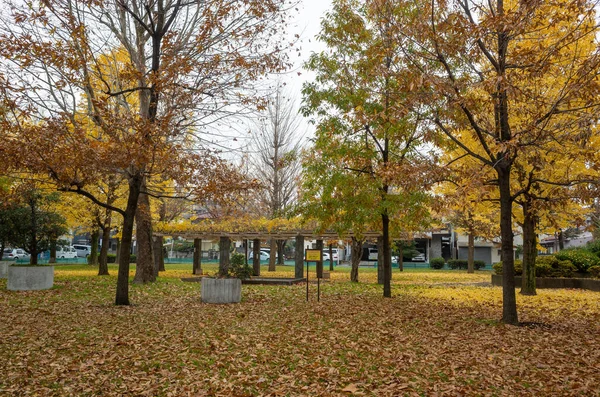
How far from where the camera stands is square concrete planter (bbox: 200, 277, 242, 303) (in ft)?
42.3

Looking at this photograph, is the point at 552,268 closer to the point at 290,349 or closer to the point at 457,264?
the point at 290,349

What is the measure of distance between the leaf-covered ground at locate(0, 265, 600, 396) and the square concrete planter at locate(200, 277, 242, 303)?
649 mm

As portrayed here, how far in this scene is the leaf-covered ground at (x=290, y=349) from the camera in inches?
216

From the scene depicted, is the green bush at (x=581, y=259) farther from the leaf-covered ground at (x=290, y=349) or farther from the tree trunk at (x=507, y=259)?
the tree trunk at (x=507, y=259)

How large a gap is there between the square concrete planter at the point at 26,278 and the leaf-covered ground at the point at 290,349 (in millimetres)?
2143

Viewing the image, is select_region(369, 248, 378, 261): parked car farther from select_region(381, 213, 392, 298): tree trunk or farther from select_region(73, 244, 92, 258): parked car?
select_region(381, 213, 392, 298): tree trunk

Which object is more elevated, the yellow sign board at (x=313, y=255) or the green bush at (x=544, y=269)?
the yellow sign board at (x=313, y=255)

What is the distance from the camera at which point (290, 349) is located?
7.29 meters

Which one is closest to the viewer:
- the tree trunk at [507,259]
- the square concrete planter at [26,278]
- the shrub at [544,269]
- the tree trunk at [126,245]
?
the tree trunk at [507,259]

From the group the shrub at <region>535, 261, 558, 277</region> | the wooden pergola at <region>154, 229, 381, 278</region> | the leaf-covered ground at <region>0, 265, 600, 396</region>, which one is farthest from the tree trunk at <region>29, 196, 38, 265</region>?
the shrub at <region>535, 261, 558, 277</region>

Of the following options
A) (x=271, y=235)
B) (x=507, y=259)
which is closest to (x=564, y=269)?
(x=507, y=259)

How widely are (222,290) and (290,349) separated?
19.6ft

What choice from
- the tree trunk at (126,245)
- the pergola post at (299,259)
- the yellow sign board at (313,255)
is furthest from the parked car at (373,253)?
the tree trunk at (126,245)

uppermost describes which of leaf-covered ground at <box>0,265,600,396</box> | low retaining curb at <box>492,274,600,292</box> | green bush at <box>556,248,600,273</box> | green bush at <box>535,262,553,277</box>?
green bush at <box>556,248,600,273</box>
